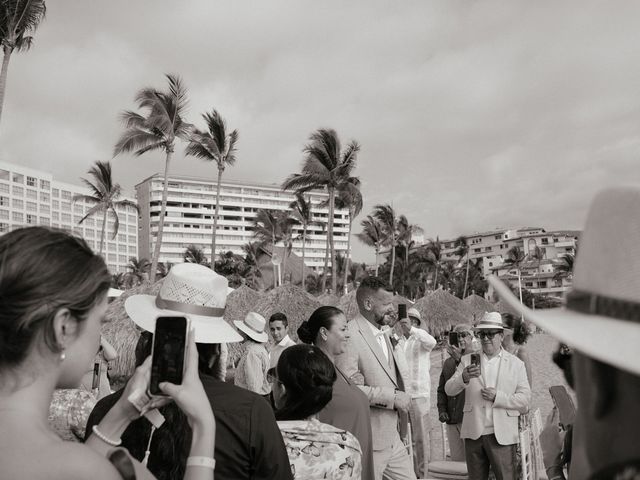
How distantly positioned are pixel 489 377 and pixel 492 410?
0.35 metres

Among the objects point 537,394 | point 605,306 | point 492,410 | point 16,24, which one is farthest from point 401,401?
point 16,24

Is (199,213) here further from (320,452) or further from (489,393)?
(320,452)

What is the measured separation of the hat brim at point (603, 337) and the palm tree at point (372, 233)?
6248 centimetres

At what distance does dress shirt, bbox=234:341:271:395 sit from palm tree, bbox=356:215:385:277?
184 ft

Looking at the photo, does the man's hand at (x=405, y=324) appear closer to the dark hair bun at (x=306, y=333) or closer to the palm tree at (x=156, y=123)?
the dark hair bun at (x=306, y=333)

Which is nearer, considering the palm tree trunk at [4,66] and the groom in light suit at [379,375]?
the groom in light suit at [379,375]

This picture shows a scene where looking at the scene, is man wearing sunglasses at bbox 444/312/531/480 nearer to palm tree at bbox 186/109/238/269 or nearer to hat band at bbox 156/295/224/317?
Answer: hat band at bbox 156/295/224/317

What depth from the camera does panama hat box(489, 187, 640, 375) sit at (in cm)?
70

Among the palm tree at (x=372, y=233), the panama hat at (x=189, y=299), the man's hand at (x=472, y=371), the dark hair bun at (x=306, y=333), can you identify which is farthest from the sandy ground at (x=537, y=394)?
the palm tree at (x=372, y=233)

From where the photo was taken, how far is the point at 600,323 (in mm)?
732

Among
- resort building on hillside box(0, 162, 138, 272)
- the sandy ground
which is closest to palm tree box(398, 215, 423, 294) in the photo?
the sandy ground

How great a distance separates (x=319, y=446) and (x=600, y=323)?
7.27ft

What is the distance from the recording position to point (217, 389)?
2.20 metres

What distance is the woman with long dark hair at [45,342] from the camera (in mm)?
1213
